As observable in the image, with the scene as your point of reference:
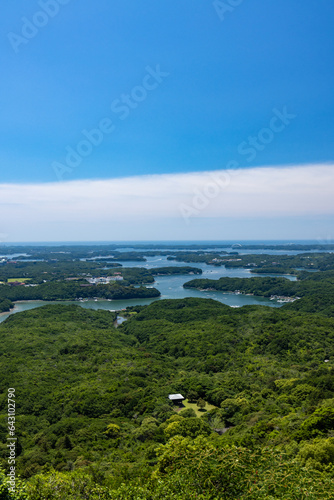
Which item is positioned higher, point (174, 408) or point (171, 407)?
point (171, 407)

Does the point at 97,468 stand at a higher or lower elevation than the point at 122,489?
lower

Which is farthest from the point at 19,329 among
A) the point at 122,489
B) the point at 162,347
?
the point at 122,489

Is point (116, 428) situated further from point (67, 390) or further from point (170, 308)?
point (170, 308)

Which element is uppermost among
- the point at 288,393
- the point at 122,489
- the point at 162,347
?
the point at 122,489

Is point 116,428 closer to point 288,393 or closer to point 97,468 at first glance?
point 97,468

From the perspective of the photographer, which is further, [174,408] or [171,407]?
[174,408]

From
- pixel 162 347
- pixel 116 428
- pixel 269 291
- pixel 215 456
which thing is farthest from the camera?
pixel 269 291

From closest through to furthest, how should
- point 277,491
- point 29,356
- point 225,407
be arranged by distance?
point 277,491, point 225,407, point 29,356

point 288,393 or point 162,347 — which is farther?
point 162,347
